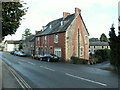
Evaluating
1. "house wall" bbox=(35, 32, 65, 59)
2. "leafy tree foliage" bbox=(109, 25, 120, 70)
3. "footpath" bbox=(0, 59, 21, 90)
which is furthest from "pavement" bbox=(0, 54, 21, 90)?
"house wall" bbox=(35, 32, 65, 59)

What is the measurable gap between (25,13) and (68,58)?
23.5 meters

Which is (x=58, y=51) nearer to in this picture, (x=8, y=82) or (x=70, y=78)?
(x=70, y=78)

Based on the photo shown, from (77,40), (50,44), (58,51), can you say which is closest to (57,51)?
(58,51)

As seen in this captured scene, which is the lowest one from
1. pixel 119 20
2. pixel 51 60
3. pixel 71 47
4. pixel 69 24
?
pixel 51 60

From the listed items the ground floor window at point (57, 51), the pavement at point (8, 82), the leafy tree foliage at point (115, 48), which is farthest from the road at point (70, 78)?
the ground floor window at point (57, 51)

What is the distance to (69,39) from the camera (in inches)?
1307

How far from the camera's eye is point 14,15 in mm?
9023

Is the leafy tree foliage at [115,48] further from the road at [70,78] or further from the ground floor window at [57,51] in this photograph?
the ground floor window at [57,51]

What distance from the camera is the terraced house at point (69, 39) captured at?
32.8 metres

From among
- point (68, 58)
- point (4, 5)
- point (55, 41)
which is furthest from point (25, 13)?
point (55, 41)

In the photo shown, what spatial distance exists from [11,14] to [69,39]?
972 inches

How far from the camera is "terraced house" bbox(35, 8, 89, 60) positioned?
108 ft

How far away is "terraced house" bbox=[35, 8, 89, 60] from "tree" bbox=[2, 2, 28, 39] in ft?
75.7

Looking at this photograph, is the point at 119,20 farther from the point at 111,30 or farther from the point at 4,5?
the point at 4,5
